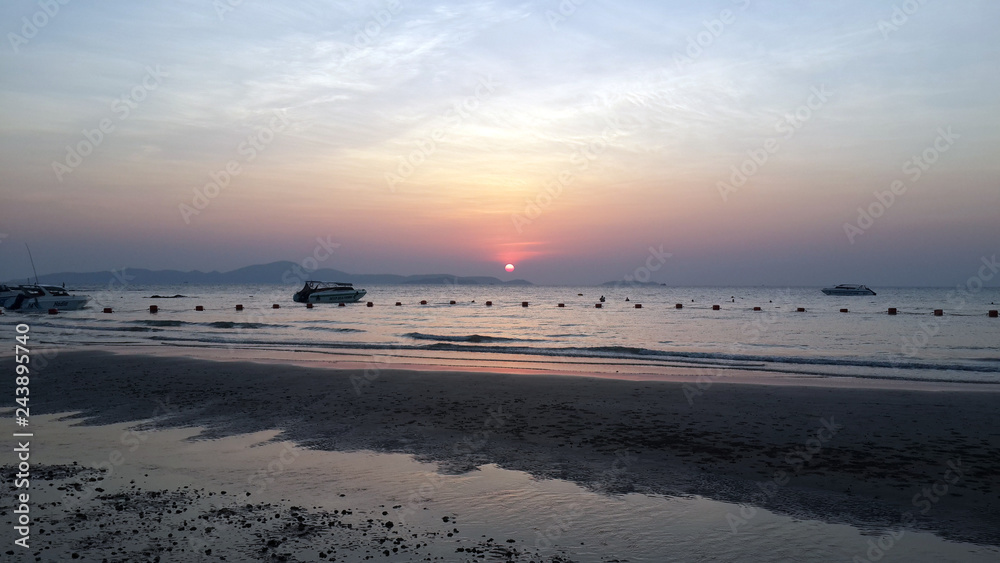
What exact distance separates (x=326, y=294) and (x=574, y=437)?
73600mm

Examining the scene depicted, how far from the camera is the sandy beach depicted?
262 inches

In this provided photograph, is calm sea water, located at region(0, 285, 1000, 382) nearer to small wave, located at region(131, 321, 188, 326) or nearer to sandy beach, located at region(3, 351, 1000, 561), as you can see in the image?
small wave, located at region(131, 321, 188, 326)

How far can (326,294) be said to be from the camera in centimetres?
8012

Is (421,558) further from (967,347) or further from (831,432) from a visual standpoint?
(967,347)

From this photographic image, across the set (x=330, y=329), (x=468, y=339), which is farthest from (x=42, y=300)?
(x=468, y=339)

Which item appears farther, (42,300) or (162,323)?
(42,300)

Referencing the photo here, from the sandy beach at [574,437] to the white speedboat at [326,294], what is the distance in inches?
2410

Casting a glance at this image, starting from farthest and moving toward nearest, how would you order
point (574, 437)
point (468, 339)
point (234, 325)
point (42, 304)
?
point (42, 304) → point (234, 325) → point (468, 339) → point (574, 437)

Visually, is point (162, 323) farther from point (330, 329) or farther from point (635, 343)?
point (635, 343)

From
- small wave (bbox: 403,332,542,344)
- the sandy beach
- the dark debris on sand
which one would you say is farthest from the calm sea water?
the dark debris on sand

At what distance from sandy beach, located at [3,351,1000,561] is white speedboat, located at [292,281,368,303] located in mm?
61209

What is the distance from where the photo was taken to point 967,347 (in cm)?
2952

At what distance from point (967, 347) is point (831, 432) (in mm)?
25071

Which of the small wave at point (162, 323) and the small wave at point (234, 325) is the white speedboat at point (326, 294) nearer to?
the small wave at point (162, 323)
